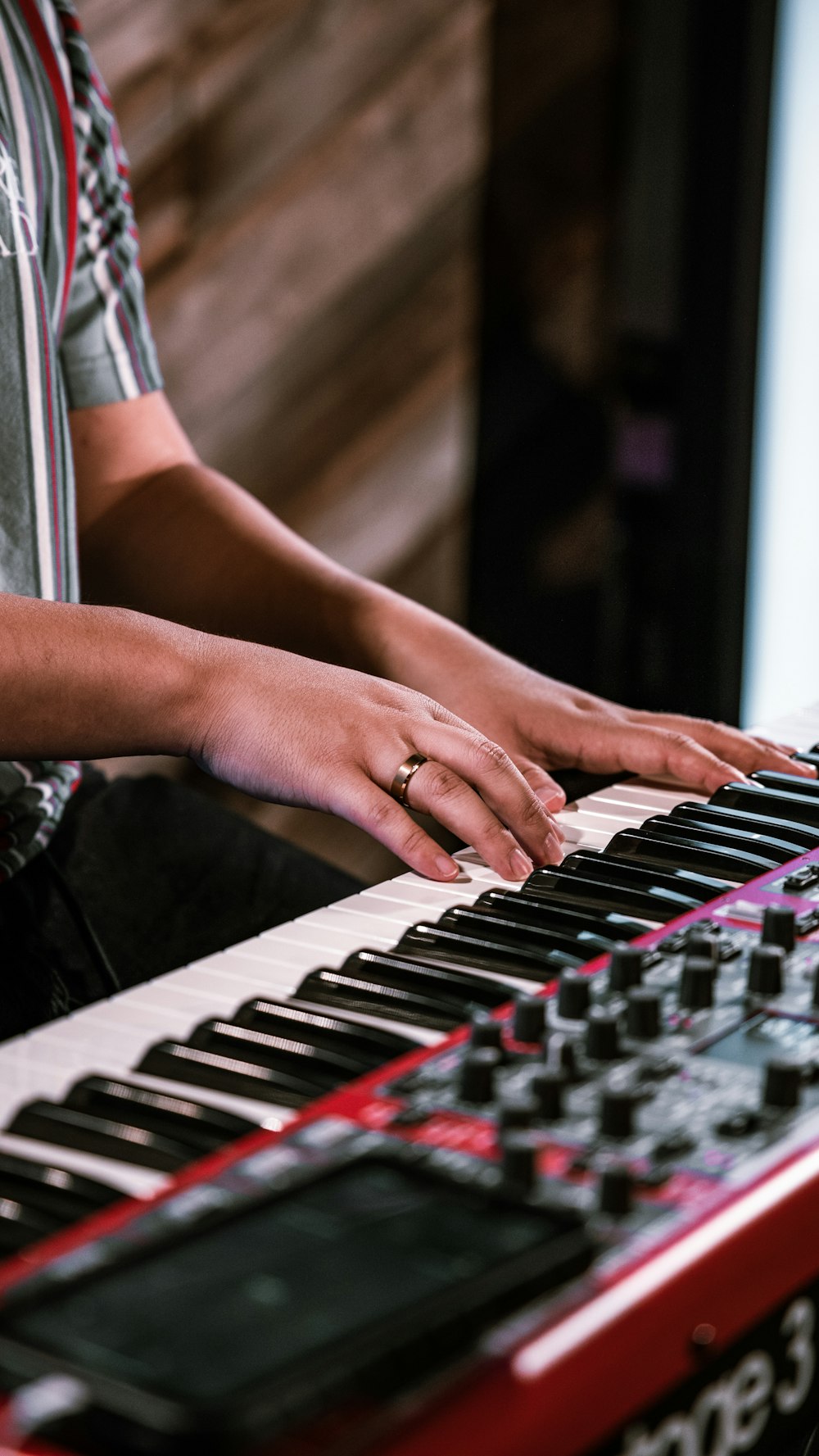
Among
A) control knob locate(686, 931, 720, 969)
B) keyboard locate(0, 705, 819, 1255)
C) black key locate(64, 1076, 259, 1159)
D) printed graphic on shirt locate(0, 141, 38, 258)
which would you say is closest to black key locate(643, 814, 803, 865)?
keyboard locate(0, 705, 819, 1255)

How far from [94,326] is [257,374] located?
120cm

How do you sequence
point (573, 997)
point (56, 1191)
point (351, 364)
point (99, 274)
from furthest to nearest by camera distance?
point (351, 364) < point (99, 274) < point (573, 997) < point (56, 1191)

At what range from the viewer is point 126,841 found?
1362 millimetres

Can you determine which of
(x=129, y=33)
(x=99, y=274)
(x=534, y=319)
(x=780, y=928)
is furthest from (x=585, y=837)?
(x=534, y=319)

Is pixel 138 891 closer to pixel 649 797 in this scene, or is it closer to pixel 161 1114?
pixel 649 797

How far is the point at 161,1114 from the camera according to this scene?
2.14ft

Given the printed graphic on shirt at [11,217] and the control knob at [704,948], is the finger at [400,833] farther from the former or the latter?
the printed graphic on shirt at [11,217]

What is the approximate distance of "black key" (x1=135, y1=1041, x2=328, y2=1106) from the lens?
67 centimetres

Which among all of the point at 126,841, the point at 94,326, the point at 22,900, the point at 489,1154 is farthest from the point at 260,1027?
the point at 94,326

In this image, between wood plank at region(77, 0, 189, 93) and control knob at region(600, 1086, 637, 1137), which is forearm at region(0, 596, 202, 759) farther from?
wood plank at region(77, 0, 189, 93)

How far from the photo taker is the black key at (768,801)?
109 centimetres

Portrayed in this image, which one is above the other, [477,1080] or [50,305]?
[50,305]

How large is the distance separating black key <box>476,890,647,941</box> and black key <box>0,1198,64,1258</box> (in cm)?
39

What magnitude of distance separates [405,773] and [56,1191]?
0.42m
